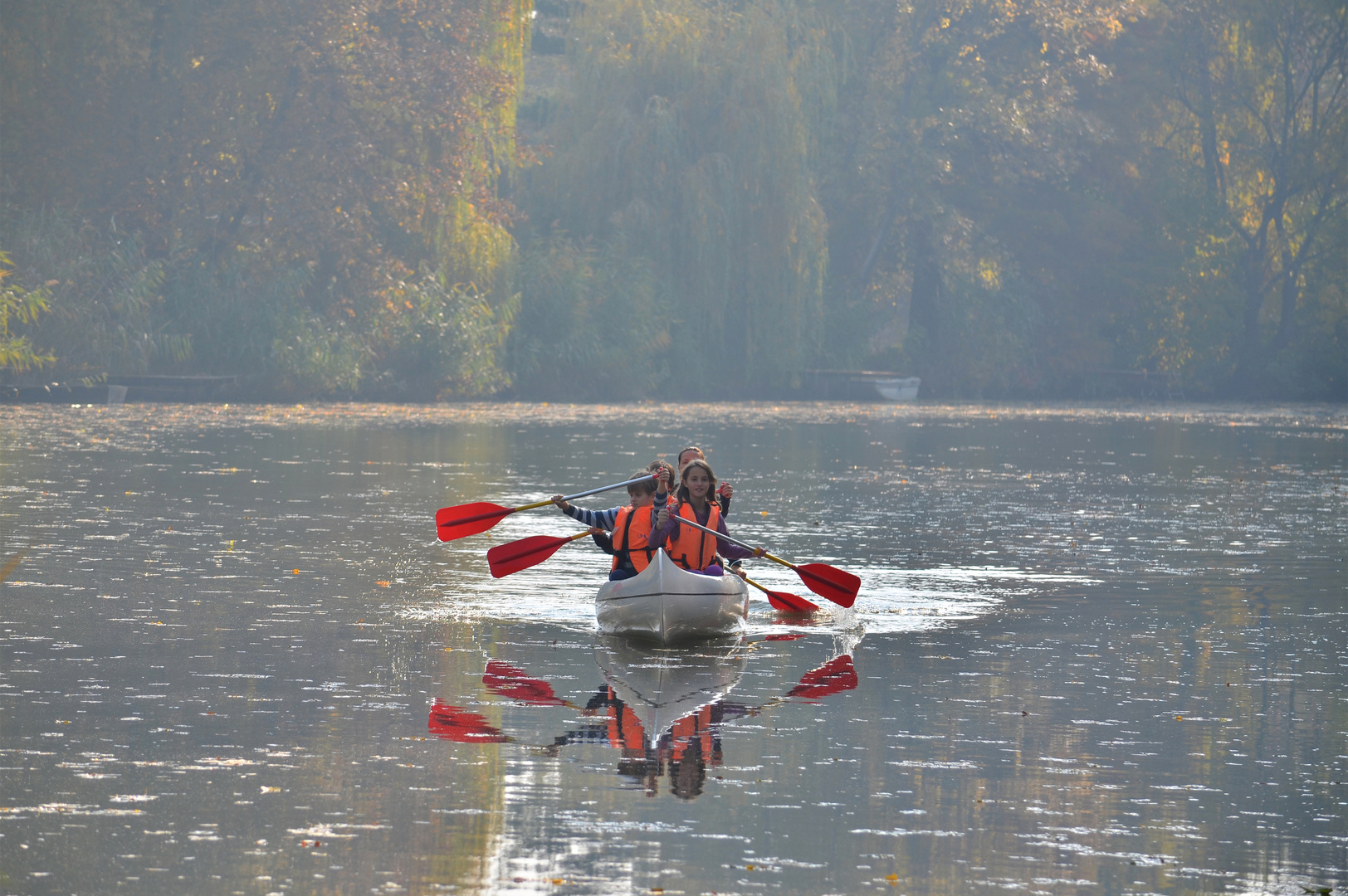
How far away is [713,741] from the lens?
8242 millimetres

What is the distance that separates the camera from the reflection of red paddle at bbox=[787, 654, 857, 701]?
9.62m

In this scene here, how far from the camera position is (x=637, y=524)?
39.7ft

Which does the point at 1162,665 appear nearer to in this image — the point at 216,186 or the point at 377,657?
the point at 377,657

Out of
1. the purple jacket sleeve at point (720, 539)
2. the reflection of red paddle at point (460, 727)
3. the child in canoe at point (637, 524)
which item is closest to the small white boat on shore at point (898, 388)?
the purple jacket sleeve at point (720, 539)

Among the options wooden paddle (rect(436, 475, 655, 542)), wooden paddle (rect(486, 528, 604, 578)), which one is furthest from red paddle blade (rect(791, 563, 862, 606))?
wooden paddle (rect(436, 475, 655, 542))

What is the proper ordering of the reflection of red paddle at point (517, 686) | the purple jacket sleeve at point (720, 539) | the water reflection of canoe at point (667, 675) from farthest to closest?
the purple jacket sleeve at point (720, 539), the reflection of red paddle at point (517, 686), the water reflection of canoe at point (667, 675)

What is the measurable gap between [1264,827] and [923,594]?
6833 millimetres

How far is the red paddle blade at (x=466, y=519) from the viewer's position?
13844 millimetres

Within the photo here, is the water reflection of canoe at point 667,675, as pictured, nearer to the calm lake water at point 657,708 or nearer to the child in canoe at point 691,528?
the calm lake water at point 657,708

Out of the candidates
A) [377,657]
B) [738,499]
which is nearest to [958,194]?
[738,499]

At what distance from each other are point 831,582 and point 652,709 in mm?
3766

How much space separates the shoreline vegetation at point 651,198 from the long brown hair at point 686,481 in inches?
1019

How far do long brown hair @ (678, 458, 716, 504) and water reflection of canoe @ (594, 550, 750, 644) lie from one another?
0.85 metres

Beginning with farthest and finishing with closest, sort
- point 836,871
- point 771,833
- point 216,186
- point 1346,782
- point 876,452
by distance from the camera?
point 216,186
point 876,452
point 1346,782
point 771,833
point 836,871
